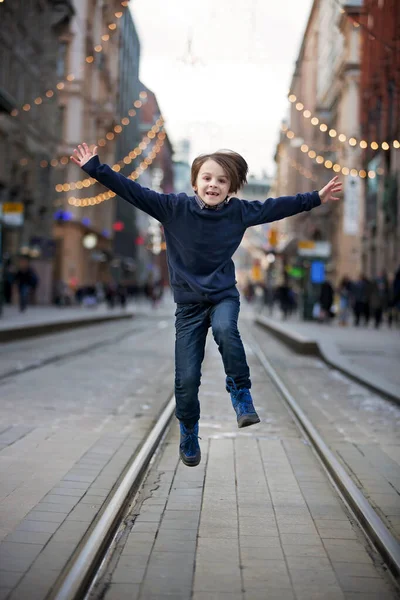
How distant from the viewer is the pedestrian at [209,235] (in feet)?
Result: 16.2

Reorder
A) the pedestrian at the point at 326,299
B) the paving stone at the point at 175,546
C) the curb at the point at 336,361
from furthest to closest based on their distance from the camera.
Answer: the pedestrian at the point at 326,299 < the curb at the point at 336,361 < the paving stone at the point at 175,546

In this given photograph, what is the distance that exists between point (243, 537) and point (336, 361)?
37.5 ft

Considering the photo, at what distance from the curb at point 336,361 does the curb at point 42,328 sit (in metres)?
5.57

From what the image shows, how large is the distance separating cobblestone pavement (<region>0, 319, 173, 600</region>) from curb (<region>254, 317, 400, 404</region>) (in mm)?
2470

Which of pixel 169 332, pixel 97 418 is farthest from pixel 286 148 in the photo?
pixel 97 418

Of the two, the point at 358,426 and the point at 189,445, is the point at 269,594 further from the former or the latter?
the point at 358,426

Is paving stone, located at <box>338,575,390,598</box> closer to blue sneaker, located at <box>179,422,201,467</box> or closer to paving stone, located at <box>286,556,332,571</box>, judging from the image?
paving stone, located at <box>286,556,332,571</box>

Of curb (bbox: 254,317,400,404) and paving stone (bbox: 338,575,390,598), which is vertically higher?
paving stone (bbox: 338,575,390,598)

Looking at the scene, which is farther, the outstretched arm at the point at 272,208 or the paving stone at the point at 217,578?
the outstretched arm at the point at 272,208

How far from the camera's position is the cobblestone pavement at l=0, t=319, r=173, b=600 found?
4012mm

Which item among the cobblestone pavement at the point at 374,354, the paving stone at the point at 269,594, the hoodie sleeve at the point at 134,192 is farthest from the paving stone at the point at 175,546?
the cobblestone pavement at the point at 374,354

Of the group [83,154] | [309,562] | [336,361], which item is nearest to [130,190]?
[83,154]

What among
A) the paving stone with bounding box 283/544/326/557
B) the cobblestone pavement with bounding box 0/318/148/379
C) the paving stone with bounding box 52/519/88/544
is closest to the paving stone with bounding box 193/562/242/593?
the paving stone with bounding box 283/544/326/557

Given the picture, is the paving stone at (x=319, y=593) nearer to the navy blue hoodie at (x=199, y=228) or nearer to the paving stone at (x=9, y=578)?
the paving stone at (x=9, y=578)
